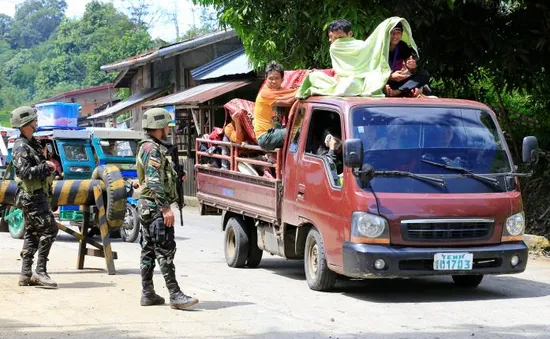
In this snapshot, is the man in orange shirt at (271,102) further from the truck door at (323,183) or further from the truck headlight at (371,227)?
the truck headlight at (371,227)

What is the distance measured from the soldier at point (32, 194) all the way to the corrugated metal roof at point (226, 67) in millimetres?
15716

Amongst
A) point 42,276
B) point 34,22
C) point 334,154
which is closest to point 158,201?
point 334,154

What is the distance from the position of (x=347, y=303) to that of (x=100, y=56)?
60544 mm

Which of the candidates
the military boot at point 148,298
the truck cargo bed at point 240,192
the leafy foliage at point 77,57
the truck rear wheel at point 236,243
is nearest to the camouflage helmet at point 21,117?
the military boot at point 148,298

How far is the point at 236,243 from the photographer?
12602 mm

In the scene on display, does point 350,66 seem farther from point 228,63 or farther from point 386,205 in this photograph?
point 228,63

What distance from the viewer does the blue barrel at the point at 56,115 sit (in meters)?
22.0

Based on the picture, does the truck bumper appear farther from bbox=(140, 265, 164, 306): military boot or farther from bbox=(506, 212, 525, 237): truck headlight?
bbox=(140, 265, 164, 306): military boot

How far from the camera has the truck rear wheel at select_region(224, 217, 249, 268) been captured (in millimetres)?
12555

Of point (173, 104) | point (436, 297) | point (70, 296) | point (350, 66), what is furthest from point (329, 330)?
point (173, 104)

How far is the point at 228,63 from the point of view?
28.6m

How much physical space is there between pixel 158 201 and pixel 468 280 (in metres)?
3.72

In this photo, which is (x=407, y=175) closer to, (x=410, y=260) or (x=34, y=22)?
(x=410, y=260)

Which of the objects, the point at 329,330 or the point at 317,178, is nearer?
the point at 329,330
